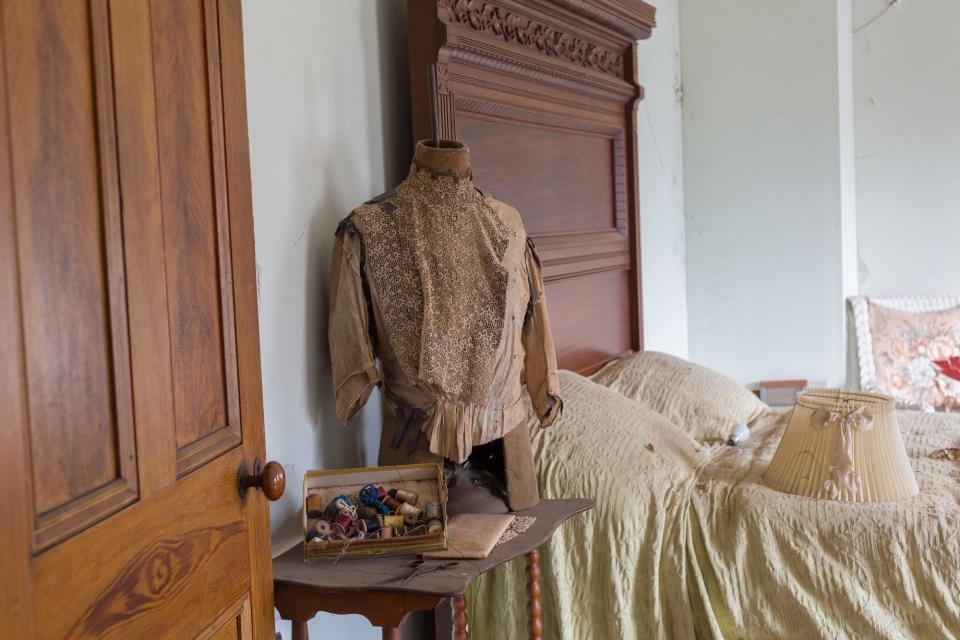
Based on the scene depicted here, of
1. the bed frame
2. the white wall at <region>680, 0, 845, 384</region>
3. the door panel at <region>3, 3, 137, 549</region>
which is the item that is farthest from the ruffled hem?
the white wall at <region>680, 0, 845, 384</region>

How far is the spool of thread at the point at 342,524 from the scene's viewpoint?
4.91 ft

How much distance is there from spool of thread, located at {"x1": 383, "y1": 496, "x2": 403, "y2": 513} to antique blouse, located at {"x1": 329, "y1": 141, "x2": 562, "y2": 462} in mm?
188

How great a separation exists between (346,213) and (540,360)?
0.50 metres

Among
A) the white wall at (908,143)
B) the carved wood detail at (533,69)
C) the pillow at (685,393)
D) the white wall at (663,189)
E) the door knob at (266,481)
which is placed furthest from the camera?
the white wall at (908,143)

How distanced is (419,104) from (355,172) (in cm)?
24

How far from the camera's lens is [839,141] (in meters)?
3.99

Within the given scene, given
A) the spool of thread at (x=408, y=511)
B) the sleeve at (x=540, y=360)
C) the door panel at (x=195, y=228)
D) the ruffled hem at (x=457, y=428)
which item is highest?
the door panel at (x=195, y=228)

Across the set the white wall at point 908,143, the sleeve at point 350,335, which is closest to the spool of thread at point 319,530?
the sleeve at point 350,335

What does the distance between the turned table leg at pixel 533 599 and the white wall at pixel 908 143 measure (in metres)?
3.32

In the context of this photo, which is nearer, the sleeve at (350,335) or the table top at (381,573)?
the table top at (381,573)

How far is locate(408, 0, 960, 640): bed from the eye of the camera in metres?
1.87

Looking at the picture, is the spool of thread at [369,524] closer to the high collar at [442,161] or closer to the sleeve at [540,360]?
the sleeve at [540,360]

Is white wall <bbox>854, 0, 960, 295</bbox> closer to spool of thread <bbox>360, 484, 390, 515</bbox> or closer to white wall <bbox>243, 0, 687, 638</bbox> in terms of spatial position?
white wall <bbox>243, 0, 687, 638</bbox>

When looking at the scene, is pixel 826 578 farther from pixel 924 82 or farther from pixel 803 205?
pixel 924 82
